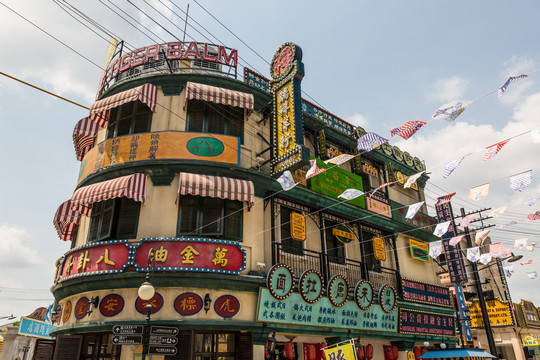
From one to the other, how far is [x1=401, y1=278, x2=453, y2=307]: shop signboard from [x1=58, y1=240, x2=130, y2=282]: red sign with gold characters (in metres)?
12.5

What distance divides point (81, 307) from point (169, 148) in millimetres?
5600

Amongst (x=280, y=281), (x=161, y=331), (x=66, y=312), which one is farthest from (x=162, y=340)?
(x=66, y=312)

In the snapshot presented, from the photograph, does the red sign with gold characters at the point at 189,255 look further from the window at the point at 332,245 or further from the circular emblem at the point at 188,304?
the window at the point at 332,245

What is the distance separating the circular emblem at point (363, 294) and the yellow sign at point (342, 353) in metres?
4.69

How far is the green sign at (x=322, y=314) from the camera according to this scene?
468 inches

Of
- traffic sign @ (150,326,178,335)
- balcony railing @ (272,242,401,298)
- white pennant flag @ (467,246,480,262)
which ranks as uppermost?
white pennant flag @ (467,246,480,262)

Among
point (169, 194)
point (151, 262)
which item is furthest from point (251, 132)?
point (151, 262)

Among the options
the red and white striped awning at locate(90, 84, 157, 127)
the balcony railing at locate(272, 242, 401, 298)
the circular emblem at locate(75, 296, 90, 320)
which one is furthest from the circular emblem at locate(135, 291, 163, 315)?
the red and white striped awning at locate(90, 84, 157, 127)

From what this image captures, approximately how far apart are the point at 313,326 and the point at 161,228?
242 inches

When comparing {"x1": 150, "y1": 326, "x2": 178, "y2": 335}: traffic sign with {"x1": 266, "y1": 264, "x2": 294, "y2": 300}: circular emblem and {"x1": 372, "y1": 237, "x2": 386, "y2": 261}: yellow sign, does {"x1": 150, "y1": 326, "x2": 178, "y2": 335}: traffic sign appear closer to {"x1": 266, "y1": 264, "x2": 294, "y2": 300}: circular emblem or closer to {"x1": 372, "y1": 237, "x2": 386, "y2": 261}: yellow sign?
{"x1": 266, "y1": 264, "x2": 294, "y2": 300}: circular emblem

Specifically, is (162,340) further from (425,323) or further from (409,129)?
(425,323)

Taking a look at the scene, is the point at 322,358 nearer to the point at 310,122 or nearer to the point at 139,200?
the point at 139,200

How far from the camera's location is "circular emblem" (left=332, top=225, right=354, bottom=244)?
16250mm

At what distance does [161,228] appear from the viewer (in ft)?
39.0
